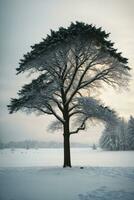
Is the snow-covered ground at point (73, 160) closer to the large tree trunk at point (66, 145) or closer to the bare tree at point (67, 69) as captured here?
the large tree trunk at point (66, 145)

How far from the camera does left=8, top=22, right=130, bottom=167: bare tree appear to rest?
53.6ft

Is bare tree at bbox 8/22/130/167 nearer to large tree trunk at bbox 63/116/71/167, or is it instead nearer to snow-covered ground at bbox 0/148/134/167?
large tree trunk at bbox 63/116/71/167

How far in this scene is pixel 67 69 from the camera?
17844 millimetres

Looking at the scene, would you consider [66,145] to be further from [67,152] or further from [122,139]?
[122,139]

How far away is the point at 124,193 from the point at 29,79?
10.9 meters

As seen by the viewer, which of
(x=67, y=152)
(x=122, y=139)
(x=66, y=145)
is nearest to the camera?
(x=67, y=152)

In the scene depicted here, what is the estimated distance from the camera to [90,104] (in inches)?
666

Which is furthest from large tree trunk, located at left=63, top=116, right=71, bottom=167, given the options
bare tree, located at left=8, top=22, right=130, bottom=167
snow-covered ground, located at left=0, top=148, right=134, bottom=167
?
snow-covered ground, located at left=0, top=148, right=134, bottom=167

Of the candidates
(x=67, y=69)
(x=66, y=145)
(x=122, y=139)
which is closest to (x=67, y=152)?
(x=66, y=145)

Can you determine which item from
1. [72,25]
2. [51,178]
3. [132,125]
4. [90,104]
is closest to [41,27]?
[72,25]

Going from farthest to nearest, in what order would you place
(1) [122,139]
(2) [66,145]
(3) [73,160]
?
(1) [122,139], (3) [73,160], (2) [66,145]

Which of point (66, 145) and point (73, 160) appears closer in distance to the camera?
point (66, 145)

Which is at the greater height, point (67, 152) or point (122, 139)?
point (122, 139)

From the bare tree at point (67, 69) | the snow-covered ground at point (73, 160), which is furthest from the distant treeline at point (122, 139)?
the bare tree at point (67, 69)
